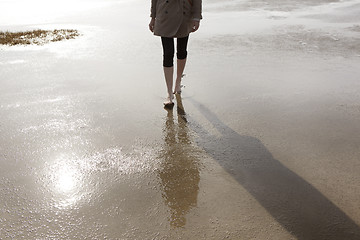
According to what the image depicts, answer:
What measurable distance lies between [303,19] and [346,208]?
810 cm

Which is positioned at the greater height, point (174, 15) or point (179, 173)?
point (174, 15)

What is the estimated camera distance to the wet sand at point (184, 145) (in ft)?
6.50

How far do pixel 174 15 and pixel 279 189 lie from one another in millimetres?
2258

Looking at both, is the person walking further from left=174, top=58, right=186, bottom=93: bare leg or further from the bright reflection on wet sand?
the bright reflection on wet sand

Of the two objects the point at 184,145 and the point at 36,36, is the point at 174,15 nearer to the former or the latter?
the point at 184,145

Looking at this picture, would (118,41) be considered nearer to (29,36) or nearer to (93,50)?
(93,50)

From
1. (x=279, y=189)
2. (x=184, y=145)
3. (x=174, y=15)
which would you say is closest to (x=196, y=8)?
(x=174, y=15)

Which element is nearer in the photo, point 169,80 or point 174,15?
point 174,15

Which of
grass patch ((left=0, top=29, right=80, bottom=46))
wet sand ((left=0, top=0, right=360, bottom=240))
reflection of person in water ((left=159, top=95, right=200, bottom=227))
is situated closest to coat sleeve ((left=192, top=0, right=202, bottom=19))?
wet sand ((left=0, top=0, right=360, bottom=240))

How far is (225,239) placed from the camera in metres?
1.84

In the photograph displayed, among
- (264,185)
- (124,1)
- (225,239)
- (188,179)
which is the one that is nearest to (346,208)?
(264,185)

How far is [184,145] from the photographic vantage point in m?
2.86

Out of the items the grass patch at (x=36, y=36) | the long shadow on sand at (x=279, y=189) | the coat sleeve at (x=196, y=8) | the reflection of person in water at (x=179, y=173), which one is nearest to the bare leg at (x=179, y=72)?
the coat sleeve at (x=196, y=8)

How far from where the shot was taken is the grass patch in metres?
6.80
